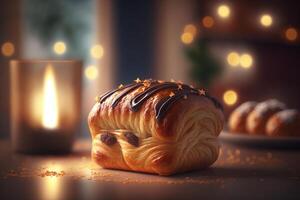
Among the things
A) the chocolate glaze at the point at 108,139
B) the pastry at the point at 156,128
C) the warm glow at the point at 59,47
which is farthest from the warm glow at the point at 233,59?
the chocolate glaze at the point at 108,139

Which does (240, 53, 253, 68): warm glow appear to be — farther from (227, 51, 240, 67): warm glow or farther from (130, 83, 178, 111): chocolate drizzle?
(130, 83, 178, 111): chocolate drizzle

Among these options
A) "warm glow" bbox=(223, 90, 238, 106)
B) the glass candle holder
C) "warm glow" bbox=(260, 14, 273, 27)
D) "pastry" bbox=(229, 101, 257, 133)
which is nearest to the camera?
the glass candle holder

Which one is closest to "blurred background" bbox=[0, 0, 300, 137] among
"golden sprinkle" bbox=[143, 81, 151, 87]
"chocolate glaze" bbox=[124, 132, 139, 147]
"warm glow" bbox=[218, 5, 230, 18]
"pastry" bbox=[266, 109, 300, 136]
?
"warm glow" bbox=[218, 5, 230, 18]

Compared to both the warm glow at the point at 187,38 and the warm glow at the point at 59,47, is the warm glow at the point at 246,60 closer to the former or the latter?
the warm glow at the point at 187,38

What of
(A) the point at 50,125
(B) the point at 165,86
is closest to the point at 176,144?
(B) the point at 165,86

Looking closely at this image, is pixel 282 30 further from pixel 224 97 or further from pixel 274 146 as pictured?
pixel 274 146

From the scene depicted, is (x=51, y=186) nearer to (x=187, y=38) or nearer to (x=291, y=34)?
(x=291, y=34)
